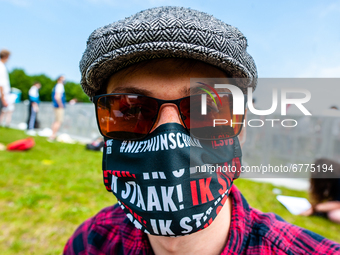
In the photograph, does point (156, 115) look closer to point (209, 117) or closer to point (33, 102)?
point (209, 117)

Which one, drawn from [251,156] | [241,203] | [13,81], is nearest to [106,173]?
[241,203]

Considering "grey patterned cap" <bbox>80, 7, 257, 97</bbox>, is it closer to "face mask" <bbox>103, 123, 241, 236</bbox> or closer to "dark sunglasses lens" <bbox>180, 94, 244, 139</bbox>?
"dark sunglasses lens" <bbox>180, 94, 244, 139</bbox>

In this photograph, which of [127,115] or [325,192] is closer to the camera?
[127,115]

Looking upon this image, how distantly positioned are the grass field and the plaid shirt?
0.95 metres

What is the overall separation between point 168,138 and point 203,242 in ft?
1.59

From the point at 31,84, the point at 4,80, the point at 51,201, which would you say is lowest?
the point at 51,201

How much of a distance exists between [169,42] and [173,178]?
1.86 ft

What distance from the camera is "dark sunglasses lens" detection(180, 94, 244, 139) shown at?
1.00 meters

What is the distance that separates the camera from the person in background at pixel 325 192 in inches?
130

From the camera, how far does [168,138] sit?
0.95 meters

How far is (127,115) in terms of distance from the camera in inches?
41.4

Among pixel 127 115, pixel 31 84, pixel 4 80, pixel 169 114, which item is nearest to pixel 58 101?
pixel 4 80

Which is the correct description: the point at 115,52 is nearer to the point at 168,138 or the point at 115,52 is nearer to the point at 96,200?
the point at 168,138

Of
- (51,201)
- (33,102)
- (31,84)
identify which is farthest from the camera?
(31,84)
